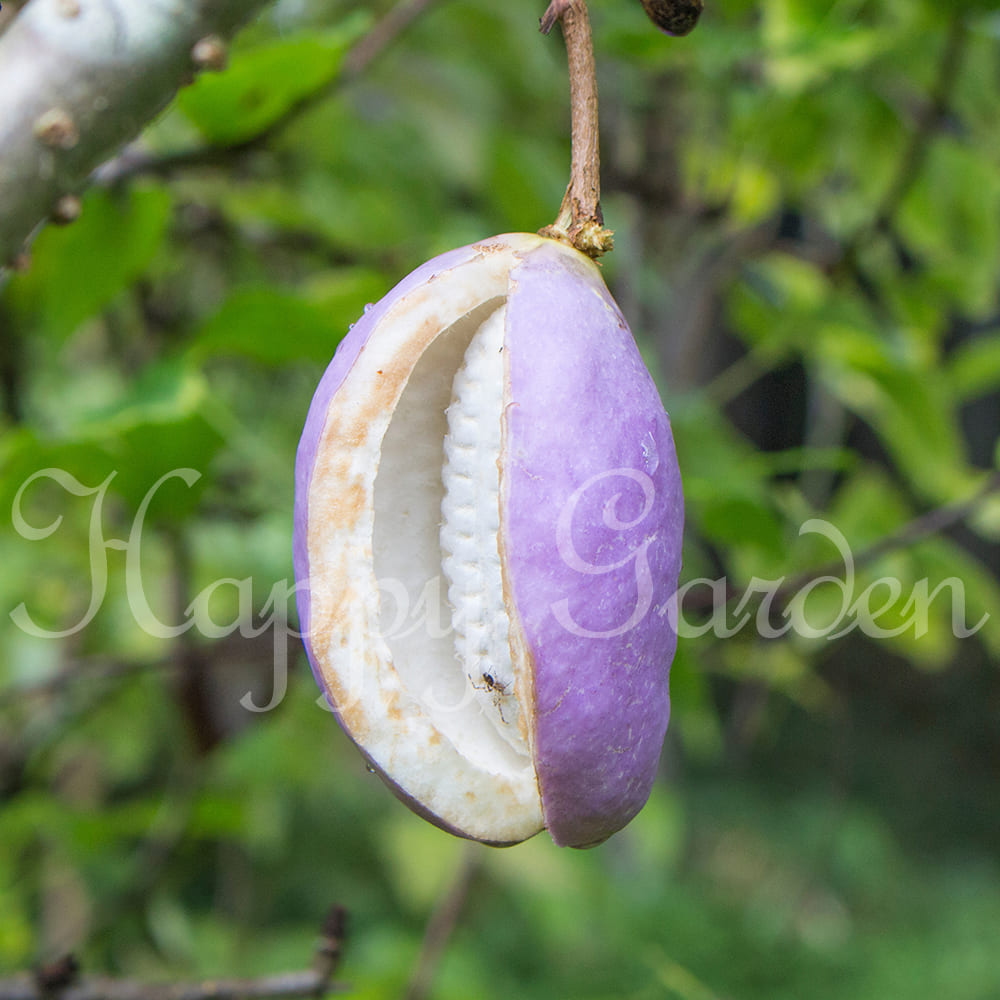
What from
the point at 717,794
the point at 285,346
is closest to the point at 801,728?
the point at 717,794

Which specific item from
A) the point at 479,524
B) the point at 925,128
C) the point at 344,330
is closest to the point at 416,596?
the point at 479,524

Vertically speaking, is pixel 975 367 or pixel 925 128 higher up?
pixel 925 128

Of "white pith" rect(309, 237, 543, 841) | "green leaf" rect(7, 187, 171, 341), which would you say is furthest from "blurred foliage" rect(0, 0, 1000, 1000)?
"white pith" rect(309, 237, 543, 841)

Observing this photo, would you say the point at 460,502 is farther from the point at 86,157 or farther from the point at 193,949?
the point at 193,949

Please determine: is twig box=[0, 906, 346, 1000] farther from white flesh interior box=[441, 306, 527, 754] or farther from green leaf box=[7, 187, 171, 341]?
green leaf box=[7, 187, 171, 341]

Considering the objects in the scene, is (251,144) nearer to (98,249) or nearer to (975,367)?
(98,249)

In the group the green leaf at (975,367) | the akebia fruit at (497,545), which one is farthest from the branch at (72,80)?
the green leaf at (975,367)

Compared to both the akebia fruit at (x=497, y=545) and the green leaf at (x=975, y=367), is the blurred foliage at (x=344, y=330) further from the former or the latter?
the akebia fruit at (x=497, y=545)
